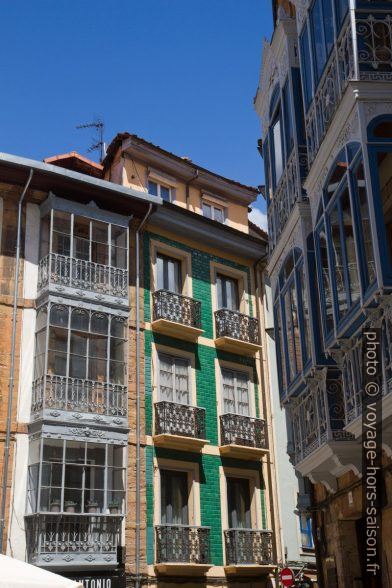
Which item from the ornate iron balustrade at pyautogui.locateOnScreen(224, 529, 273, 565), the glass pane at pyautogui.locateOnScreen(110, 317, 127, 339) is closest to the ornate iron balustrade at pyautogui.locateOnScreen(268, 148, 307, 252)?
the glass pane at pyautogui.locateOnScreen(110, 317, 127, 339)

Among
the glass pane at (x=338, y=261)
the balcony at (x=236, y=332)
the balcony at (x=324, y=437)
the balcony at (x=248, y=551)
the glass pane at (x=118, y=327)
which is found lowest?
the balcony at (x=248, y=551)

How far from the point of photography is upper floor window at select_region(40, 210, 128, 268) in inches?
854

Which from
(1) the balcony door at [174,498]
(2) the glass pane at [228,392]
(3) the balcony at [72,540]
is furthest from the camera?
(2) the glass pane at [228,392]

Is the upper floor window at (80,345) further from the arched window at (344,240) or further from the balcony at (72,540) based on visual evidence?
the arched window at (344,240)

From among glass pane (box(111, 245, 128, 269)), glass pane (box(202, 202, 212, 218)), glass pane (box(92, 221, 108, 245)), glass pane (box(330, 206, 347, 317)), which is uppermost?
glass pane (box(202, 202, 212, 218))

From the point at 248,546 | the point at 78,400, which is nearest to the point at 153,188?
the point at 78,400

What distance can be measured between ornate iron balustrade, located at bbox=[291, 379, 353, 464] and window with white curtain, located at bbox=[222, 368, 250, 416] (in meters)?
10.3

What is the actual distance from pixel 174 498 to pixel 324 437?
11.0 metres

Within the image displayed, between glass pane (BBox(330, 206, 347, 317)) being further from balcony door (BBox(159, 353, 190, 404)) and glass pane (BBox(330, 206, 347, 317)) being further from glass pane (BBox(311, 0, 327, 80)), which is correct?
balcony door (BBox(159, 353, 190, 404))

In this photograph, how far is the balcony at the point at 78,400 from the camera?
19641 mm

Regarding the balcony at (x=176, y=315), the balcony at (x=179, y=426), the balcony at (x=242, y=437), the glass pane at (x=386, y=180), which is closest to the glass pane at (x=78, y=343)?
the balcony at (x=176, y=315)

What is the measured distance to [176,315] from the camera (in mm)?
23328

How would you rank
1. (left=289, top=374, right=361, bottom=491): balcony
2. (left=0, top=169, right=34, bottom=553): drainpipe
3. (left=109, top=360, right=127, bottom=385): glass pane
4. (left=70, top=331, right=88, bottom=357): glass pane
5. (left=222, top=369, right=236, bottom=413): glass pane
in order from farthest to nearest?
(left=222, top=369, right=236, bottom=413): glass pane, (left=109, top=360, right=127, bottom=385): glass pane, (left=70, top=331, right=88, bottom=357): glass pane, (left=0, top=169, right=34, bottom=553): drainpipe, (left=289, top=374, right=361, bottom=491): balcony

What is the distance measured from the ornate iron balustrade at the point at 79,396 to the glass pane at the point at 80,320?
4.88 ft
